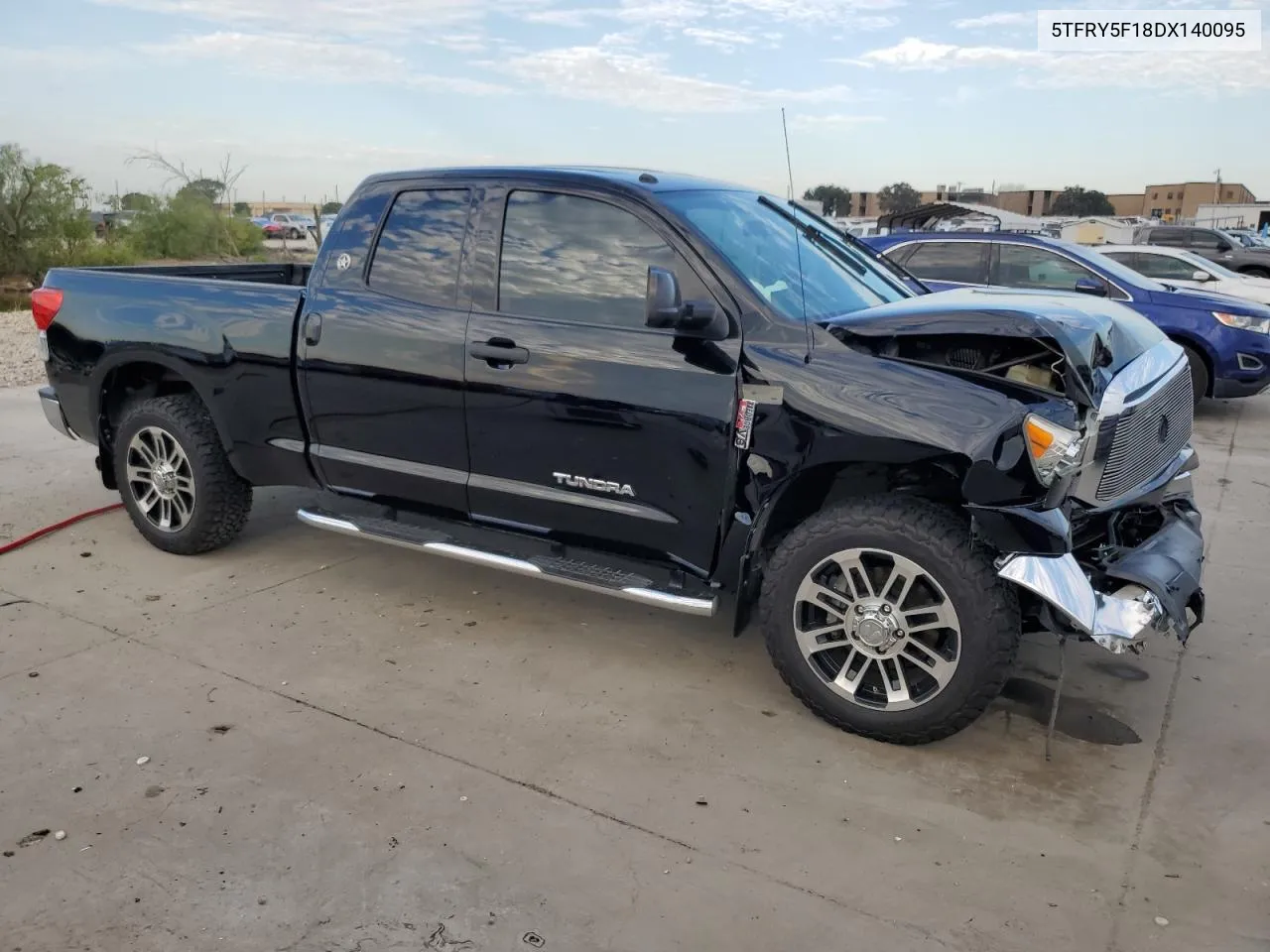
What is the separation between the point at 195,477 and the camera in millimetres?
5035

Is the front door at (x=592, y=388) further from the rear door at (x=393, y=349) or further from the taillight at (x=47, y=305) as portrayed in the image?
the taillight at (x=47, y=305)

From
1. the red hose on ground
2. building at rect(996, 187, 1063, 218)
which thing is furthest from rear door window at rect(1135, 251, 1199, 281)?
building at rect(996, 187, 1063, 218)

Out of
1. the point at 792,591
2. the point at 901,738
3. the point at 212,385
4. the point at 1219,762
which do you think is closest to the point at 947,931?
the point at 901,738

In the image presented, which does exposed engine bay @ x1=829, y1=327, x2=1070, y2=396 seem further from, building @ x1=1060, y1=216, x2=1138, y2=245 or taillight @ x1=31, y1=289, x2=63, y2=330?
building @ x1=1060, y1=216, x2=1138, y2=245

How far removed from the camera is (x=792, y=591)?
11.7ft

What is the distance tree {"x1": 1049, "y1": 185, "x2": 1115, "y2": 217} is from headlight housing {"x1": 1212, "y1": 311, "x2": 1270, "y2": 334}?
63.3 metres

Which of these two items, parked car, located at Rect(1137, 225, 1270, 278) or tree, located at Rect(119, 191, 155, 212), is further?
tree, located at Rect(119, 191, 155, 212)

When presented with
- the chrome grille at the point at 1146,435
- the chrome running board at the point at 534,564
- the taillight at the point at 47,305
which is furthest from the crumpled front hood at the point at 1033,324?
the taillight at the point at 47,305

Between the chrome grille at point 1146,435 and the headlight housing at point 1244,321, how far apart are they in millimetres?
5824

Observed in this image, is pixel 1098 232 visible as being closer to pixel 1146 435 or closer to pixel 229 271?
pixel 229 271

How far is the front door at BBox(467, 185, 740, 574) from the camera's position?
3.72m

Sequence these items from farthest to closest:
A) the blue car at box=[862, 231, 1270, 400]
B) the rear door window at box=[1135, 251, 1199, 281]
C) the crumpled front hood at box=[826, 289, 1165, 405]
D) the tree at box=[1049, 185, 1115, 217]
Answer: the tree at box=[1049, 185, 1115, 217]
the rear door window at box=[1135, 251, 1199, 281]
the blue car at box=[862, 231, 1270, 400]
the crumpled front hood at box=[826, 289, 1165, 405]

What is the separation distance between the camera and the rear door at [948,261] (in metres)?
9.78

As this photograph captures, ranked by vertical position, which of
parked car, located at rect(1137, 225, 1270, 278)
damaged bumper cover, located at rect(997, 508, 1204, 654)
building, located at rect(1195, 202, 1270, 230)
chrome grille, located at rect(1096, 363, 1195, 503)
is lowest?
damaged bumper cover, located at rect(997, 508, 1204, 654)
